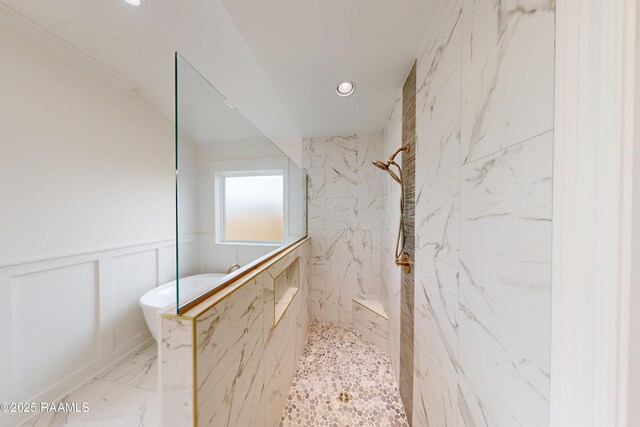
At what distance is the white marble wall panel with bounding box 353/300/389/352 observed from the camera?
1.93 meters

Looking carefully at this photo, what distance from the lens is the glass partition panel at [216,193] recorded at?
70 centimetres

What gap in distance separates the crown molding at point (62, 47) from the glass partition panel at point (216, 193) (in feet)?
4.82

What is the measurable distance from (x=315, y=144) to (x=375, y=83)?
44.2 inches

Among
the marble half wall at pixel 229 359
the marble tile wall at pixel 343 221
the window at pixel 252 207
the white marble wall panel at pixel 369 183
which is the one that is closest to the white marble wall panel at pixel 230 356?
the marble half wall at pixel 229 359

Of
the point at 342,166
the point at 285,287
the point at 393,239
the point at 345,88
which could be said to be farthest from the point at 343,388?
the point at 345,88

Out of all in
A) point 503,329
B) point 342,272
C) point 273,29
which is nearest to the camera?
point 503,329

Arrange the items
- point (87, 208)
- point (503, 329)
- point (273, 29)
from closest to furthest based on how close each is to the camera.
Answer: point (503, 329), point (273, 29), point (87, 208)

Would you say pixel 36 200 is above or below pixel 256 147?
below

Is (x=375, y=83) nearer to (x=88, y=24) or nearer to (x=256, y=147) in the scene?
(x=256, y=147)

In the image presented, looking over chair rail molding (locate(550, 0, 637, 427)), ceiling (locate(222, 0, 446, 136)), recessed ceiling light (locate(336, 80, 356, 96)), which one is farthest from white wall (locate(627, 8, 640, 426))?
recessed ceiling light (locate(336, 80, 356, 96))

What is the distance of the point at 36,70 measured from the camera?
137 centimetres

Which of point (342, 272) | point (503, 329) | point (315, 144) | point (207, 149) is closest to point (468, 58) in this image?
point (503, 329)

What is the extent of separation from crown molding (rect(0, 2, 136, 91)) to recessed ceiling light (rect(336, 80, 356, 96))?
195cm

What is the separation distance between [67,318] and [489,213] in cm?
265
